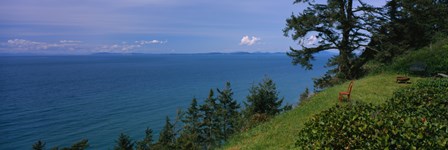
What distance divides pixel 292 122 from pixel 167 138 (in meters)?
37.9

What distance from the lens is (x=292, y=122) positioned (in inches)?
619

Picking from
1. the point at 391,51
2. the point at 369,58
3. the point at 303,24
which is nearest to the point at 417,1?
the point at 391,51

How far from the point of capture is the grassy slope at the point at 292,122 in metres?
13.2

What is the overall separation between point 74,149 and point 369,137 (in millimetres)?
38429

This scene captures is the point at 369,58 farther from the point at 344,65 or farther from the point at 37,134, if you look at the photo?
the point at 37,134

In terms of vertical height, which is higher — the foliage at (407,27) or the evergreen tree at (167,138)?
the foliage at (407,27)

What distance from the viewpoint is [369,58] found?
103 feet

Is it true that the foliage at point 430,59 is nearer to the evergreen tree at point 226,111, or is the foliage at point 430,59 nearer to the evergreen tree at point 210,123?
the evergreen tree at point 226,111

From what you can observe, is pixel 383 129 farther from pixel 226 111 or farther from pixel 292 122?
pixel 226 111

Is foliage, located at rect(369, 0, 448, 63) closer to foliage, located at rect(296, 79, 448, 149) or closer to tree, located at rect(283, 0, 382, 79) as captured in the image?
tree, located at rect(283, 0, 382, 79)

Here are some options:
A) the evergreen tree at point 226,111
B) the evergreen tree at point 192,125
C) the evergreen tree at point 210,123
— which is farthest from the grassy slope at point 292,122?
the evergreen tree at point 210,123

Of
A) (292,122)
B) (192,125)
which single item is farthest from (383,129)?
(192,125)

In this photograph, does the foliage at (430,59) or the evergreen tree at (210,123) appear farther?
the evergreen tree at (210,123)

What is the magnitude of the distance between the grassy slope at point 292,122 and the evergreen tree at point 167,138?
3194cm
